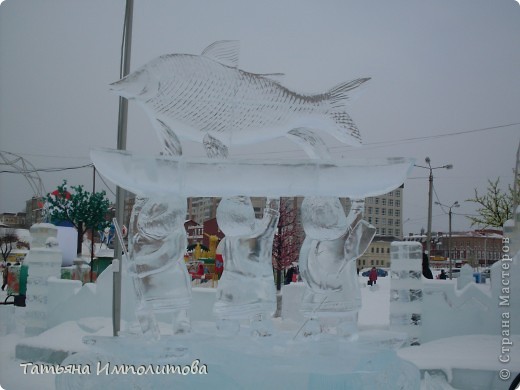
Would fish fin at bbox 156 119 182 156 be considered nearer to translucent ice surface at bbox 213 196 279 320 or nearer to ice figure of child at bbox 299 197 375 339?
translucent ice surface at bbox 213 196 279 320

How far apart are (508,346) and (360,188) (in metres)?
2.64

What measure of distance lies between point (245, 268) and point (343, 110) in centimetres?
111

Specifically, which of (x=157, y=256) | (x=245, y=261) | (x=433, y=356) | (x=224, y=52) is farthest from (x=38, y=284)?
(x=433, y=356)

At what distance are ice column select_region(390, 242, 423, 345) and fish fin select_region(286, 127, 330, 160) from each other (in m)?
2.49

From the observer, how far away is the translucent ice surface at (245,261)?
3.41 meters

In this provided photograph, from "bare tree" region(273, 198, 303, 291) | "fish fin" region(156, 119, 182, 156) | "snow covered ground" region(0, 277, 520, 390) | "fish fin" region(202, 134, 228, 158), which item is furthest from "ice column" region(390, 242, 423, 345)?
"bare tree" region(273, 198, 303, 291)

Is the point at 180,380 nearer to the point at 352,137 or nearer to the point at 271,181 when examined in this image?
the point at 271,181

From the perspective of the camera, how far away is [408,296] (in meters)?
5.68

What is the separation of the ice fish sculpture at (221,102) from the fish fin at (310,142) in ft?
0.21

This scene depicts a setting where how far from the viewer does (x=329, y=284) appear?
3.35 m

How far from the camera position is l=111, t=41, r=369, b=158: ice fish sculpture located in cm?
340

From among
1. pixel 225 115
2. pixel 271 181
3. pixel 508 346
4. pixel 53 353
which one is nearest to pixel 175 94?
pixel 225 115

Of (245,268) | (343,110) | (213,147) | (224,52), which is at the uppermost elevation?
(224,52)

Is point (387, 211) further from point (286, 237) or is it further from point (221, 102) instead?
point (221, 102)
